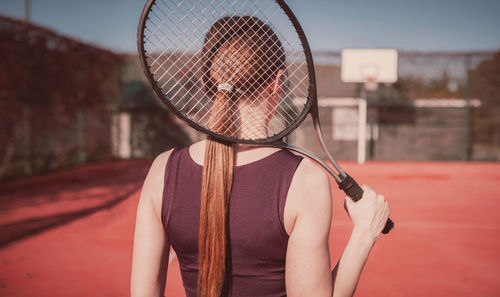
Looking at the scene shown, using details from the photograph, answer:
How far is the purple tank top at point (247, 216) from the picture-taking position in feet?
3.33

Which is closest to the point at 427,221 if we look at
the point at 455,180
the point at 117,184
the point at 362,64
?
the point at 455,180

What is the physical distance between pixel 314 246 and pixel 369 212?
33 centimetres

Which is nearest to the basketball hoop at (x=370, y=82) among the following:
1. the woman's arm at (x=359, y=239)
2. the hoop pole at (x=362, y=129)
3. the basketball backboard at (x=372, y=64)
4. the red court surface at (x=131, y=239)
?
the basketball backboard at (x=372, y=64)

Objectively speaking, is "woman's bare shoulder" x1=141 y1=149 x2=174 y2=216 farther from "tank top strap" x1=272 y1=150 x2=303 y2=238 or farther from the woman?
"tank top strap" x1=272 y1=150 x2=303 y2=238

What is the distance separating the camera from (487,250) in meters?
4.14

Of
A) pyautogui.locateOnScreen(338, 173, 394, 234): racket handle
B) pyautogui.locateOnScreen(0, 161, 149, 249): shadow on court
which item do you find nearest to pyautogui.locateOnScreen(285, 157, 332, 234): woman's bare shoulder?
pyautogui.locateOnScreen(338, 173, 394, 234): racket handle

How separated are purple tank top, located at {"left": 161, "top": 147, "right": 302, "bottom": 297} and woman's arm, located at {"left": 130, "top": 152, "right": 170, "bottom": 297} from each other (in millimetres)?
36

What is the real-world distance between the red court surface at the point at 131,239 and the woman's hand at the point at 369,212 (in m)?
2.06

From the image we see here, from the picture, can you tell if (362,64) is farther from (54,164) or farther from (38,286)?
(38,286)

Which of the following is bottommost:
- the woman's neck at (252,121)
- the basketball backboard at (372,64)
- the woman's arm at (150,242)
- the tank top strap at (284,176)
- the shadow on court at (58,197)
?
the shadow on court at (58,197)

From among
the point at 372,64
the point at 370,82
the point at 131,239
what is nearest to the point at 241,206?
the point at 131,239

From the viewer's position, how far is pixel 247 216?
1.03m

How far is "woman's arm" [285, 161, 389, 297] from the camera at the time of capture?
3.26 ft

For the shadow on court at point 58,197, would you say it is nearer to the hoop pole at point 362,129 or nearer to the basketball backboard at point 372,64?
the hoop pole at point 362,129
